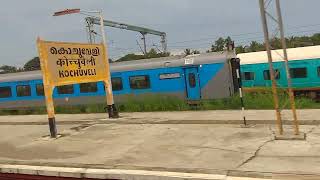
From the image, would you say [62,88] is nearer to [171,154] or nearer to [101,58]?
[101,58]

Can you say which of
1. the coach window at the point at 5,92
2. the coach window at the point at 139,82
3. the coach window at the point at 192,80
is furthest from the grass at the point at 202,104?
the coach window at the point at 5,92

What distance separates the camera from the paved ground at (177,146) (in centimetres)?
940

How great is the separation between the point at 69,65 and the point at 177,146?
19.3 ft

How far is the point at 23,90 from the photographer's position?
97.9 ft

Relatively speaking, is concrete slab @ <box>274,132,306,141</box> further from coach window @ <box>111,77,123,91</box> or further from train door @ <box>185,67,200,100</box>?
coach window @ <box>111,77,123,91</box>

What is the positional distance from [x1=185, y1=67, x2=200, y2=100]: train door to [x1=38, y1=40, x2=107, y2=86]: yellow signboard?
6.57 metres

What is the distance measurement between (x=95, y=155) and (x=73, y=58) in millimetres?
5748

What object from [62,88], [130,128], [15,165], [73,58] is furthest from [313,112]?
[62,88]

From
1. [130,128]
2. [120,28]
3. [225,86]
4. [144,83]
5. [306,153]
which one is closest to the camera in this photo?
[306,153]

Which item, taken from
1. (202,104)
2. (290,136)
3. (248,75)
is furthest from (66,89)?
(290,136)

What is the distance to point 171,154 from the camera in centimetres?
1089

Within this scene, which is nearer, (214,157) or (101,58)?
(214,157)

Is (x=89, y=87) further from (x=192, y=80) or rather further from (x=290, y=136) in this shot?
(x=290, y=136)

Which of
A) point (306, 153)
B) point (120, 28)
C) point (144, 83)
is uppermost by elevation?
point (120, 28)
